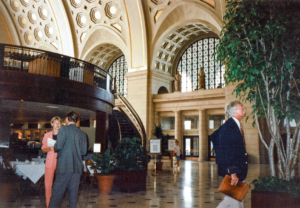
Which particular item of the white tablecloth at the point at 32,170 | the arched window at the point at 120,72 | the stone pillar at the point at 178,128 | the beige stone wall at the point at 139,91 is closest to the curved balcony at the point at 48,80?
the white tablecloth at the point at 32,170

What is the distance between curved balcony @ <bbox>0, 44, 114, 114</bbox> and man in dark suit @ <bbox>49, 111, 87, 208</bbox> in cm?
687

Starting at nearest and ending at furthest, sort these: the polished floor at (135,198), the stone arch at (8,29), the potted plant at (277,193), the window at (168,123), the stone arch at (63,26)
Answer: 1. the potted plant at (277,193)
2. the polished floor at (135,198)
3. the window at (168,123)
4. the stone arch at (63,26)
5. the stone arch at (8,29)

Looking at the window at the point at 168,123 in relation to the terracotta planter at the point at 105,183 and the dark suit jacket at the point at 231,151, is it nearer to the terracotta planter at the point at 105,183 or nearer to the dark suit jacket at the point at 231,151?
the terracotta planter at the point at 105,183

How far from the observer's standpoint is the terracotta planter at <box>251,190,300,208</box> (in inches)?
152

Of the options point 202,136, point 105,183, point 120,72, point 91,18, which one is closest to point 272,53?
point 105,183

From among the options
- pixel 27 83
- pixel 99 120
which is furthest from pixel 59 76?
pixel 99 120

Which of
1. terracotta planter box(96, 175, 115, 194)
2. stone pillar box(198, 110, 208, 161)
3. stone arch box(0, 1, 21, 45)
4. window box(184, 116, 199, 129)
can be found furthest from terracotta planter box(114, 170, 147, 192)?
stone arch box(0, 1, 21, 45)

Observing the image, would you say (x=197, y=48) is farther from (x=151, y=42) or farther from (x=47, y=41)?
(x=47, y=41)

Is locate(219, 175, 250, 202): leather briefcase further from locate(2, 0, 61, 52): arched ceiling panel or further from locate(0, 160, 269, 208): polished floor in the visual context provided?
locate(2, 0, 61, 52): arched ceiling panel

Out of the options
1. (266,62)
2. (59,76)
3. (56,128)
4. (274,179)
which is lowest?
(274,179)

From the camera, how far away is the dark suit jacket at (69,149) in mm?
3525

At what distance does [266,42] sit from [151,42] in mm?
20414

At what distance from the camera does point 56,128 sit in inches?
181

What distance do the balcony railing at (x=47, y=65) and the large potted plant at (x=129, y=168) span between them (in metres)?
4.88
